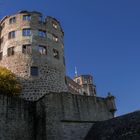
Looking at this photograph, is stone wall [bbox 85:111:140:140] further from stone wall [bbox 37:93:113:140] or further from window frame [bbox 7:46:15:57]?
window frame [bbox 7:46:15:57]

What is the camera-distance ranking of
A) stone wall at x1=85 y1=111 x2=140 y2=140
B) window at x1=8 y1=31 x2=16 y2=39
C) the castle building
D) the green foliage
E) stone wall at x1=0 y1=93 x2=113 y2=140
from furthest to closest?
1. window at x1=8 y1=31 x2=16 y2=39
2. the green foliage
3. the castle building
4. stone wall at x1=0 y1=93 x2=113 y2=140
5. stone wall at x1=85 y1=111 x2=140 y2=140

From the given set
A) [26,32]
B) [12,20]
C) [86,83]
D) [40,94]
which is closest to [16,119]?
[40,94]

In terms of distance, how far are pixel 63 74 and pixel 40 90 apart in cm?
397

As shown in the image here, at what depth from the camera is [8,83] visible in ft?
77.8

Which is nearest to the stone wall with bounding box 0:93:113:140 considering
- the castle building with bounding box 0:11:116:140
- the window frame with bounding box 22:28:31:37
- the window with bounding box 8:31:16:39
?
the castle building with bounding box 0:11:116:140

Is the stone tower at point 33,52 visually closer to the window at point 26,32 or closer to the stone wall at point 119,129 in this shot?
the window at point 26,32

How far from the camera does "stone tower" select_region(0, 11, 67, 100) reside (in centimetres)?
2616

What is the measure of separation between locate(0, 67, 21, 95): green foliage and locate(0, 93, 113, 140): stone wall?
158 inches

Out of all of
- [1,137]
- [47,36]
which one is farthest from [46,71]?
[1,137]

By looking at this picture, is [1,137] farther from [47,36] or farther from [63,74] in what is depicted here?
[47,36]

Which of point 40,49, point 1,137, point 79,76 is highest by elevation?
point 79,76

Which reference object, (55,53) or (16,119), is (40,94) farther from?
(16,119)

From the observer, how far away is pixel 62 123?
19125mm

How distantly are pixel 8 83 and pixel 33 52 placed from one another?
204 inches
